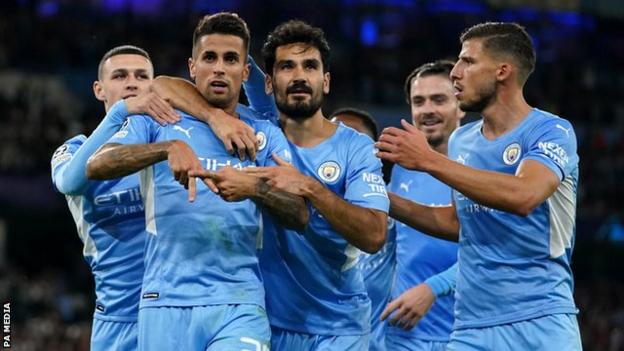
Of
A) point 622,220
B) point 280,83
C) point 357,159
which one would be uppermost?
point 280,83

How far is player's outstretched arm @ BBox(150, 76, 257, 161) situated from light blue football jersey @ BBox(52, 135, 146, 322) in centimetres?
88

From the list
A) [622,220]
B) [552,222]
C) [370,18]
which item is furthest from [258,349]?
[370,18]

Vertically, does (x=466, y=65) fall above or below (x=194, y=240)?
above

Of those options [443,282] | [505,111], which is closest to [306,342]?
[443,282]

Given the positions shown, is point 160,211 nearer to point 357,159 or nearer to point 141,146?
point 141,146

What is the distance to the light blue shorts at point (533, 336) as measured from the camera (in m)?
6.58

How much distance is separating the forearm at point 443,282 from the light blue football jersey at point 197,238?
188cm

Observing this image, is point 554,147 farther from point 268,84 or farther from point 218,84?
point 218,84

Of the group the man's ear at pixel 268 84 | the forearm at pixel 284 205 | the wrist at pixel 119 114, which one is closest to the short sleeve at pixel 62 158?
the wrist at pixel 119 114

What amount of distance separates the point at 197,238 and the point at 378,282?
2583 millimetres

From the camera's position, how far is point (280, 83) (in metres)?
7.06

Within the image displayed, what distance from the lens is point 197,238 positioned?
21.0 feet

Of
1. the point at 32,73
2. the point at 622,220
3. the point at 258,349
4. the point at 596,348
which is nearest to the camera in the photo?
the point at 258,349

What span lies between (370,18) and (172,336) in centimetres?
2500
